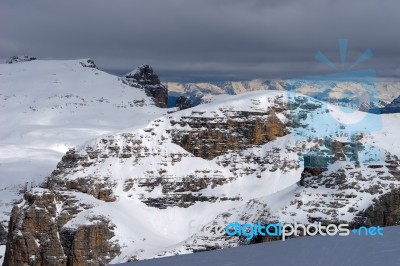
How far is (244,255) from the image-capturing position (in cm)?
1836

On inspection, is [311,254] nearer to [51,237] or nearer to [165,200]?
[51,237]

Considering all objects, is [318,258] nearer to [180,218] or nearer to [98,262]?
[98,262]

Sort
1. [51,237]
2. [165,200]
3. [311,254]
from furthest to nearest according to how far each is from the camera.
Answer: [165,200]
[51,237]
[311,254]

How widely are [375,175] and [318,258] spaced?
372 feet

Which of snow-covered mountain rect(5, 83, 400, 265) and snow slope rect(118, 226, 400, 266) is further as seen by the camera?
snow-covered mountain rect(5, 83, 400, 265)

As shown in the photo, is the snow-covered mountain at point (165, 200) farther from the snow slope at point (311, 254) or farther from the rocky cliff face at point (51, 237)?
the snow slope at point (311, 254)

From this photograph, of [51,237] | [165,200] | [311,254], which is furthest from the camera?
[165,200]

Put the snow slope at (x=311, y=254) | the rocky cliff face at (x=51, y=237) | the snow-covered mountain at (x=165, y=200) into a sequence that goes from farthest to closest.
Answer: the rocky cliff face at (x=51, y=237), the snow-covered mountain at (x=165, y=200), the snow slope at (x=311, y=254)

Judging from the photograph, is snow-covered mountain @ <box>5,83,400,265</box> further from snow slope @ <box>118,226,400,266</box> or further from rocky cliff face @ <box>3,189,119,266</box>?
snow slope @ <box>118,226,400,266</box>

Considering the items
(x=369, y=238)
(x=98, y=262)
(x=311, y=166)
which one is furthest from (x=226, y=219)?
(x=369, y=238)

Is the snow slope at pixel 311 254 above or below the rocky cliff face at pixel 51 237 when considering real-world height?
above

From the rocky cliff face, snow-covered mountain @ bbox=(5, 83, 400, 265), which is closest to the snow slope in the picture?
snow-covered mountain @ bbox=(5, 83, 400, 265)

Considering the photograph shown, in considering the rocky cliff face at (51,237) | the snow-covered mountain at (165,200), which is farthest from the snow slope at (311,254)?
the rocky cliff face at (51,237)

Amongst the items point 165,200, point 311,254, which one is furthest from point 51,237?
point 311,254
